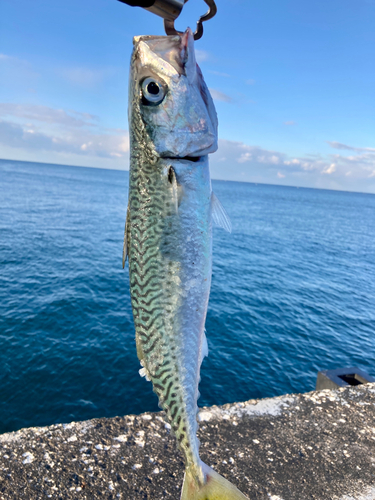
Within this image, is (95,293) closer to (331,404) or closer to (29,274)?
(29,274)

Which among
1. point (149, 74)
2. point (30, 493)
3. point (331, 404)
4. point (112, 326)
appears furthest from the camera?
point (112, 326)

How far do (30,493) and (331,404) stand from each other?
4132 mm

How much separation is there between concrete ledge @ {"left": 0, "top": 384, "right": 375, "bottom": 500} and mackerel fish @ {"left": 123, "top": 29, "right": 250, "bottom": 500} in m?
2.09

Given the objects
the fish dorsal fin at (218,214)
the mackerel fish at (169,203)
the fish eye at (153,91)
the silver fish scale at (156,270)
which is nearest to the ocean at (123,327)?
the silver fish scale at (156,270)

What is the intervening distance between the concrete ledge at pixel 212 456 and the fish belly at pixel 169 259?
2.09 meters

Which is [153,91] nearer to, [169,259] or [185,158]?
[185,158]

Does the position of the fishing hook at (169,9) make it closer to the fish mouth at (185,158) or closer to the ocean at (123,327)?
the fish mouth at (185,158)

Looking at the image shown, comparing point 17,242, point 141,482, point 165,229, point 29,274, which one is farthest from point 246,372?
point 17,242

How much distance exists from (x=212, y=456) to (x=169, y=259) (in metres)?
2.95

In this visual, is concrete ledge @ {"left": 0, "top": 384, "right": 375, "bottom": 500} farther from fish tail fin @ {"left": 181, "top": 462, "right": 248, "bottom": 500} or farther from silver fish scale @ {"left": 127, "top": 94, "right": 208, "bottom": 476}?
silver fish scale @ {"left": 127, "top": 94, "right": 208, "bottom": 476}

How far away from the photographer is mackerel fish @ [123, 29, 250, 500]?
204 cm

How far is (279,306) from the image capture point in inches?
905

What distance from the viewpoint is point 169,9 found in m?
1.80

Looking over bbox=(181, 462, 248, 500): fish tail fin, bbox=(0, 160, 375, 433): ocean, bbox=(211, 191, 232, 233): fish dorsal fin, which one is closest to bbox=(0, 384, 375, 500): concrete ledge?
bbox=(181, 462, 248, 500): fish tail fin
